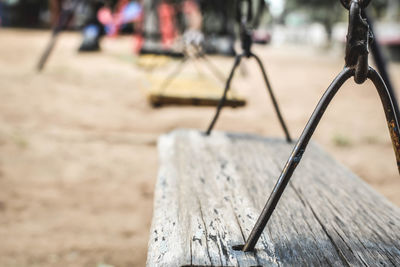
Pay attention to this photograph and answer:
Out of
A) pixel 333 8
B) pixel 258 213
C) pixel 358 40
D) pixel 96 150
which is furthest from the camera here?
pixel 333 8

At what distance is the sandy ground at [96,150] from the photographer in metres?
1.67

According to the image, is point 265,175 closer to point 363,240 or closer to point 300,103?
point 363,240

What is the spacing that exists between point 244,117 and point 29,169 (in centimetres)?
238

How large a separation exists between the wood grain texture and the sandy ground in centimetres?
66

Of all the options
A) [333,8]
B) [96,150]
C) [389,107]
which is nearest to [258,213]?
[389,107]

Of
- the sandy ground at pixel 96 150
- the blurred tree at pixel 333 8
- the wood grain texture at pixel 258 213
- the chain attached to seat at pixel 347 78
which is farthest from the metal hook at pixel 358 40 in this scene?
the blurred tree at pixel 333 8

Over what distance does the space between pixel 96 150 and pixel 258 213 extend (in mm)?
2124

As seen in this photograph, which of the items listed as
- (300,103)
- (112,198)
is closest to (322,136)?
(300,103)

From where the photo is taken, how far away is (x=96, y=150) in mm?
2779

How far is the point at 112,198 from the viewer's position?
6.84ft

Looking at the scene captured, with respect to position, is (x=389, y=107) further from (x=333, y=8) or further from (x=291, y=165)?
(x=333, y=8)

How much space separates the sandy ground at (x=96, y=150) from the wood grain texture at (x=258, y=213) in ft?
2.17

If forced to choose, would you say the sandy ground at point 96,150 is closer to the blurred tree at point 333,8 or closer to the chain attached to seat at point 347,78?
the chain attached to seat at point 347,78

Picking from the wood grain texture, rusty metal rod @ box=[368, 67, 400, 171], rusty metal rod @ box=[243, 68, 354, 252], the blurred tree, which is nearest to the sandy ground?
the wood grain texture
